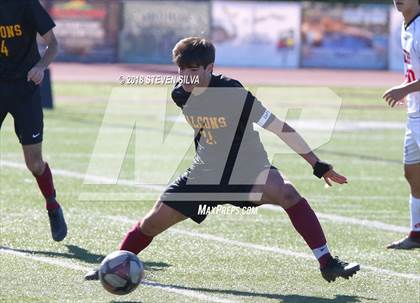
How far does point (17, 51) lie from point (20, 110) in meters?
0.44

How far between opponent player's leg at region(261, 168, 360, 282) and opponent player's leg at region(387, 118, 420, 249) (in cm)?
170

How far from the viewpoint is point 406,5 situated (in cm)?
753

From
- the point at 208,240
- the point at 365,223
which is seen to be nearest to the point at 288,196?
the point at 208,240

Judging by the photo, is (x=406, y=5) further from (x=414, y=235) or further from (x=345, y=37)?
(x=345, y=37)

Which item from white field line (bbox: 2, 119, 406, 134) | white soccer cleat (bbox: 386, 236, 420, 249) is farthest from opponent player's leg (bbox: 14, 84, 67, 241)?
white field line (bbox: 2, 119, 406, 134)

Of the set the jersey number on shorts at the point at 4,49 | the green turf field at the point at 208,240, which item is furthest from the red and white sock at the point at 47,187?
the jersey number on shorts at the point at 4,49

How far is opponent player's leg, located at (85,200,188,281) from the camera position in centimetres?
633

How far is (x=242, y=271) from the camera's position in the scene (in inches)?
272

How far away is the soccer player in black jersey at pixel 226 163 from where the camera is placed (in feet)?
20.3

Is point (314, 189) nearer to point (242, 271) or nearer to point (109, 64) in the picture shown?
point (242, 271)

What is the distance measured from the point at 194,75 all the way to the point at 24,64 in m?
1.89

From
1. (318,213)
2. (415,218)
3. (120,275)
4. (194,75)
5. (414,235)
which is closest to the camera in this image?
(120,275)

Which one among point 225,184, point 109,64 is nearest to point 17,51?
point 225,184

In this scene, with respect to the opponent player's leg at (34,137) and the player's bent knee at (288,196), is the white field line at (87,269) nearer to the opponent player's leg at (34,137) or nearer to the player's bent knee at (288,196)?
the opponent player's leg at (34,137)
